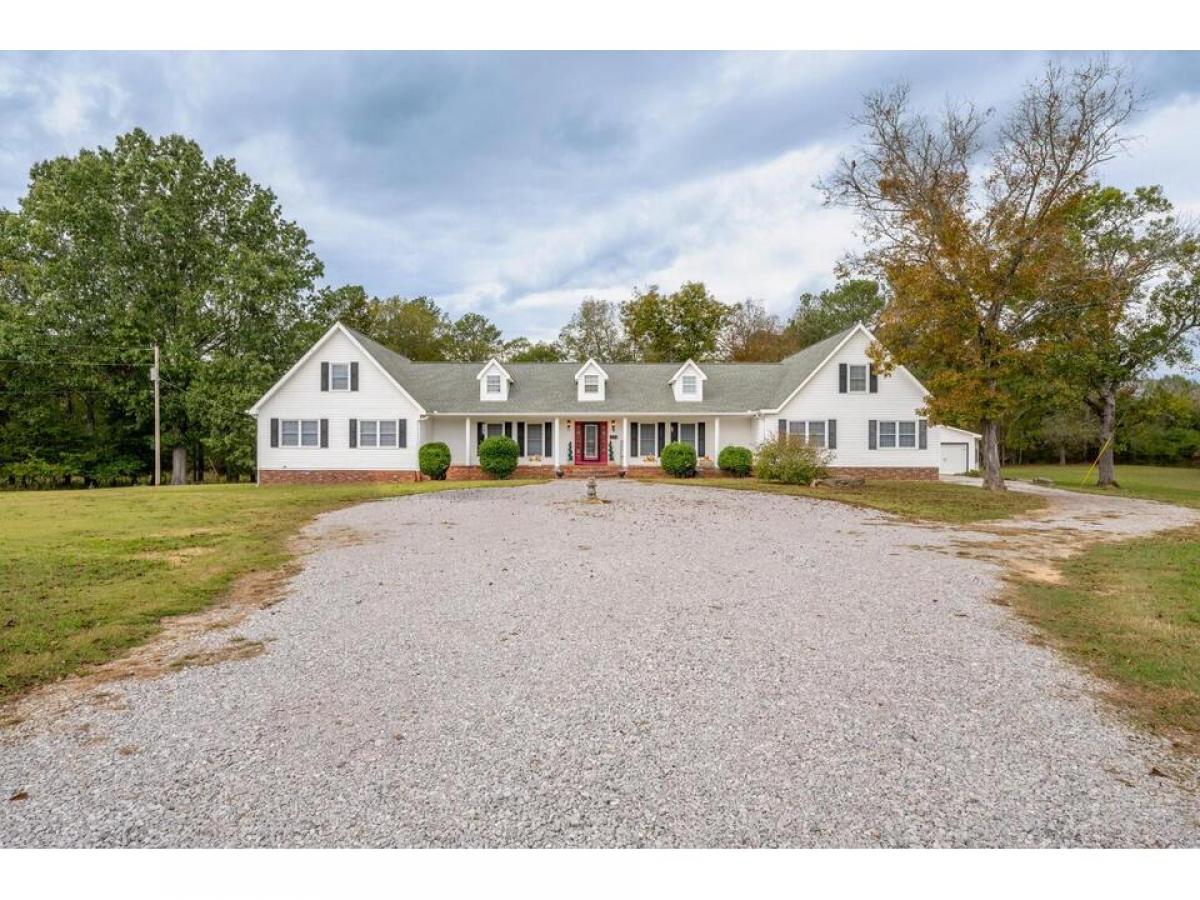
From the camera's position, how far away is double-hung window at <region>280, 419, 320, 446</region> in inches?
956

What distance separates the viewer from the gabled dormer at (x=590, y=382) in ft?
87.1

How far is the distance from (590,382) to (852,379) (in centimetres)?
1108

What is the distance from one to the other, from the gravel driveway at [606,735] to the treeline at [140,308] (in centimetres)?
2573

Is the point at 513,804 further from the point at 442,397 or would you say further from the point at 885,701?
the point at 442,397

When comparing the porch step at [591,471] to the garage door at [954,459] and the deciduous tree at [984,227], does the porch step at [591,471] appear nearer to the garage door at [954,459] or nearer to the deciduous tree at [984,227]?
the deciduous tree at [984,227]

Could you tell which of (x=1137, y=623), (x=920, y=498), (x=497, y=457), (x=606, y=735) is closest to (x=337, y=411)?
(x=497, y=457)

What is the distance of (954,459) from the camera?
33844 mm

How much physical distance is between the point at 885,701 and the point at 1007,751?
76 centimetres

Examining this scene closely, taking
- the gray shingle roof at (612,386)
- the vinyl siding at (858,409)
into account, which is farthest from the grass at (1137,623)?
the gray shingle roof at (612,386)

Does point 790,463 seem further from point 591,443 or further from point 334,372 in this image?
point 334,372

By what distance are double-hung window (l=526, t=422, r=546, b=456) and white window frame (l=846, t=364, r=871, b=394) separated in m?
13.0

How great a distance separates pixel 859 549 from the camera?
9.96 metres

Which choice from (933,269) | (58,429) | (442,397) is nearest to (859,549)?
(933,269)

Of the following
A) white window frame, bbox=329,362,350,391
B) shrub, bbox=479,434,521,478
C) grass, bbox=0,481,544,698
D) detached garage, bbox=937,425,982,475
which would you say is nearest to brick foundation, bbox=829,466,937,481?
detached garage, bbox=937,425,982,475
